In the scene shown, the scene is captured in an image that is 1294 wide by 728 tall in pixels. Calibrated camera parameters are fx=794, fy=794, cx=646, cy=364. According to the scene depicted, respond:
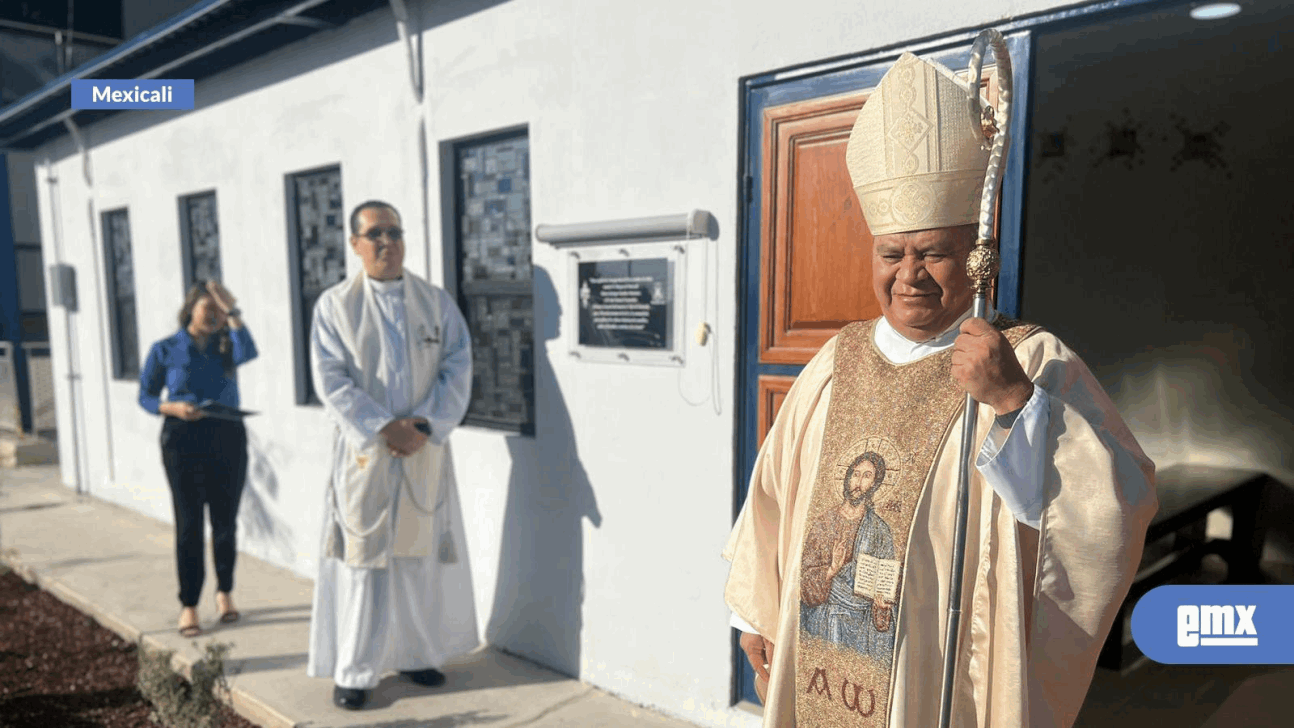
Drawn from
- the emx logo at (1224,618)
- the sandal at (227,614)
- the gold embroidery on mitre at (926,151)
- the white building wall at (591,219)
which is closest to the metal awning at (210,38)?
the white building wall at (591,219)

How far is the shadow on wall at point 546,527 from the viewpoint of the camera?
12.8ft

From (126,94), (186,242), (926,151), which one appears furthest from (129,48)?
(926,151)

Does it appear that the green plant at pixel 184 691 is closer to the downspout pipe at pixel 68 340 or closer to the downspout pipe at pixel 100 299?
the downspout pipe at pixel 100 299

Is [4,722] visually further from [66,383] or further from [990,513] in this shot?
[66,383]

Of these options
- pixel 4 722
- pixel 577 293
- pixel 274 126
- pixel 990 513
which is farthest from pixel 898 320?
pixel 274 126

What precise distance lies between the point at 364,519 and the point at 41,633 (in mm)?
2940

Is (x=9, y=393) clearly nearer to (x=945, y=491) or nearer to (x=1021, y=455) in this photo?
(x=945, y=491)

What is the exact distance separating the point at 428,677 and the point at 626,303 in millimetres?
2079

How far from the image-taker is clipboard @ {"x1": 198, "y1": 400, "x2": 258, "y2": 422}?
4.50 meters

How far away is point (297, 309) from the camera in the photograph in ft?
18.7

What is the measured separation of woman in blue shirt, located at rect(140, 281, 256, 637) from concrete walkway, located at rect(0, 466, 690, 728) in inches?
15.4

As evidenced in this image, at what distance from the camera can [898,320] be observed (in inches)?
71.2

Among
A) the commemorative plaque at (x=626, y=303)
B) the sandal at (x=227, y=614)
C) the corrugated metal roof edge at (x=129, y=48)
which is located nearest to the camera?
the commemorative plaque at (x=626, y=303)

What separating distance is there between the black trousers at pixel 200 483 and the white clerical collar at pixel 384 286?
5.14 ft
